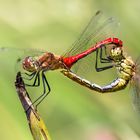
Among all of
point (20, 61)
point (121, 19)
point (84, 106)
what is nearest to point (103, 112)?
point (84, 106)

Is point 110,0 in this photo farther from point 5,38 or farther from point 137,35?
point 5,38

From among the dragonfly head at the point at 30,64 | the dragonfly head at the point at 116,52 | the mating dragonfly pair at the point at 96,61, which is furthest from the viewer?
the dragonfly head at the point at 116,52

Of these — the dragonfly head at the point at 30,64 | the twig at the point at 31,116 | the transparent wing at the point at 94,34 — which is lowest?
the twig at the point at 31,116

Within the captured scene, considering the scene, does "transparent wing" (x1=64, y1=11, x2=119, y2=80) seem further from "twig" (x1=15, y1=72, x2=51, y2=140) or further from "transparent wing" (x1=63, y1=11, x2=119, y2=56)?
"twig" (x1=15, y1=72, x2=51, y2=140)

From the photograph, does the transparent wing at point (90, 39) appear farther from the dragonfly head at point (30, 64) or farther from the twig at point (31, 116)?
the twig at point (31, 116)

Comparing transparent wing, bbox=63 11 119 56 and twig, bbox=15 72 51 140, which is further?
transparent wing, bbox=63 11 119 56

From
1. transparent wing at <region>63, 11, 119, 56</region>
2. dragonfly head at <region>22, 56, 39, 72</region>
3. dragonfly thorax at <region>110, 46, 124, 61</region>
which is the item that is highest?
transparent wing at <region>63, 11, 119, 56</region>

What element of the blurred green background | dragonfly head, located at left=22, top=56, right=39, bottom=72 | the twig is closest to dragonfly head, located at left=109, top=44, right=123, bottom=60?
the blurred green background

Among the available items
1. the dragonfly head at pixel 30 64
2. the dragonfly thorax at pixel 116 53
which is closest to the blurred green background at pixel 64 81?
the dragonfly head at pixel 30 64
